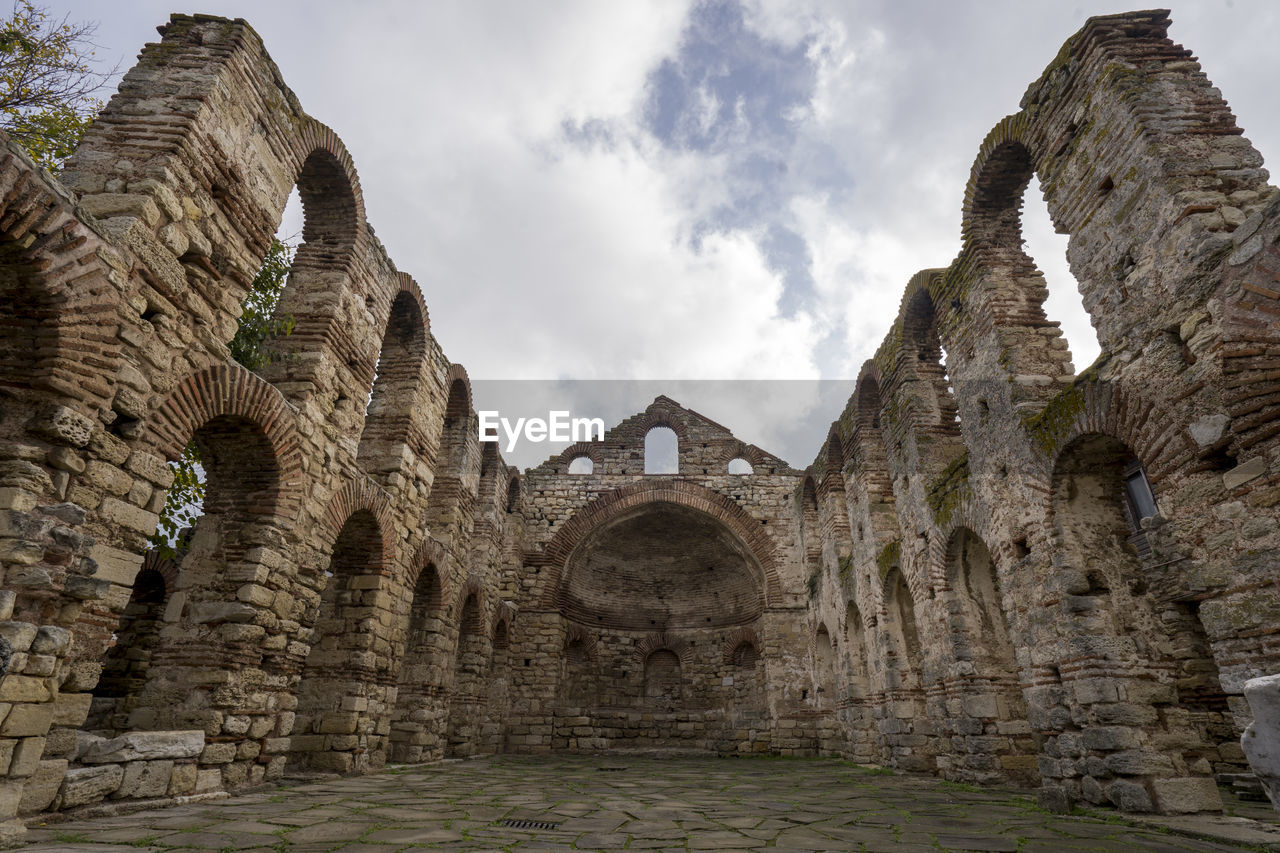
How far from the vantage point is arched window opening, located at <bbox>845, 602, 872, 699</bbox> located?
42.0 feet

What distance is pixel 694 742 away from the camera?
17.2 meters

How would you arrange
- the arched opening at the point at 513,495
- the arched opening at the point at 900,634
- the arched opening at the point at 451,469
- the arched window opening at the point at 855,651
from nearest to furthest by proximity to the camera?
the arched opening at the point at 900,634 < the arched opening at the point at 451,469 < the arched window opening at the point at 855,651 < the arched opening at the point at 513,495

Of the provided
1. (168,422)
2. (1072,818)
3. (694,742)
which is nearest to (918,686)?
(1072,818)

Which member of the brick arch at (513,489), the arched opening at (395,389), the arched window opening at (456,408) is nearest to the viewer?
the arched opening at (395,389)

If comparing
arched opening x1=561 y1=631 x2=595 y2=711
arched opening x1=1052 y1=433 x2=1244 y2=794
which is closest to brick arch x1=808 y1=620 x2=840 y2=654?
arched opening x1=561 y1=631 x2=595 y2=711

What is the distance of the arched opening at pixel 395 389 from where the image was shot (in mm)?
9266

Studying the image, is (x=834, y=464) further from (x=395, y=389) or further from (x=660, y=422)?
(x=395, y=389)

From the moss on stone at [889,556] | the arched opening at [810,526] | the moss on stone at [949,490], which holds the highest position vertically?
the arched opening at [810,526]

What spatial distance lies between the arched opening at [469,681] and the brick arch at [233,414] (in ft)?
19.5

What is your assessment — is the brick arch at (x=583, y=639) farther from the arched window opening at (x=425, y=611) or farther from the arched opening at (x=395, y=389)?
the arched opening at (x=395, y=389)

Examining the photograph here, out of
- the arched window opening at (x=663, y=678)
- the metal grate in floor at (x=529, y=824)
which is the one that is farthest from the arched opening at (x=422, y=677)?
the arched window opening at (x=663, y=678)

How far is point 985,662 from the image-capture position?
8211 mm

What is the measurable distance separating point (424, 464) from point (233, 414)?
4.26 meters

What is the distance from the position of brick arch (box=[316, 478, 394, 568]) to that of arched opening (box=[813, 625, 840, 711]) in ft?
33.6
